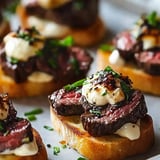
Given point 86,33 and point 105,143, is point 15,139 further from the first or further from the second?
point 86,33

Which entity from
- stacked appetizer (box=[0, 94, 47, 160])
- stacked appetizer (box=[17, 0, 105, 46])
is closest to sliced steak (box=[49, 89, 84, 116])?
stacked appetizer (box=[0, 94, 47, 160])

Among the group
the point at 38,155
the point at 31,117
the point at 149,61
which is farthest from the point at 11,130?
the point at 149,61

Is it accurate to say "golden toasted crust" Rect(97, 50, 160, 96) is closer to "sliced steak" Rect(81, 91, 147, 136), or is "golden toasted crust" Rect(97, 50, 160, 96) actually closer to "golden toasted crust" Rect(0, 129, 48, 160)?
"sliced steak" Rect(81, 91, 147, 136)

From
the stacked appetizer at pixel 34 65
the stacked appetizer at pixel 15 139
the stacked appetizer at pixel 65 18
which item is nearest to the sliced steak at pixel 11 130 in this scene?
the stacked appetizer at pixel 15 139

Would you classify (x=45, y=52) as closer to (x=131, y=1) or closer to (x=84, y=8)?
(x=84, y=8)

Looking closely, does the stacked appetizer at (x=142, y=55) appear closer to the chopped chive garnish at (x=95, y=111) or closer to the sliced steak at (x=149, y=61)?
the sliced steak at (x=149, y=61)

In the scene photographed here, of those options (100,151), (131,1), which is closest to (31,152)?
(100,151)
